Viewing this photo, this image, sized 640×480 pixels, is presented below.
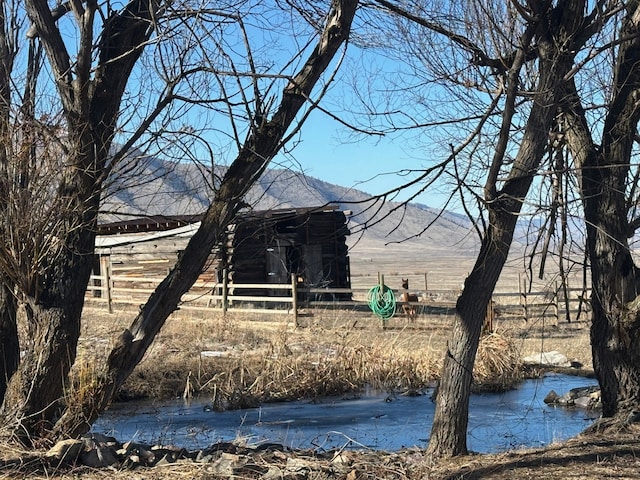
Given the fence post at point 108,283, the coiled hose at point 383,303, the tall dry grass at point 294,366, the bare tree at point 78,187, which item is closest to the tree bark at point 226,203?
the bare tree at point 78,187

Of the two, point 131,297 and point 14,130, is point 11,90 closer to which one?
point 14,130

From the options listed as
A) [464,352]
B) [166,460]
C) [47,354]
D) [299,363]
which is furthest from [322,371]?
[47,354]

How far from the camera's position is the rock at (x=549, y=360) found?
1622 cm

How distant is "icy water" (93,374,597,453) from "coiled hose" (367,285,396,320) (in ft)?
25.1

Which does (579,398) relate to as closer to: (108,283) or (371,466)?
(371,466)

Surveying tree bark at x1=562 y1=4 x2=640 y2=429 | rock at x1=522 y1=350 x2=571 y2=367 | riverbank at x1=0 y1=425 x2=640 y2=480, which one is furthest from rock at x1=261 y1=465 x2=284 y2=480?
rock at x1=522 y1=350 x2=571 y2=367

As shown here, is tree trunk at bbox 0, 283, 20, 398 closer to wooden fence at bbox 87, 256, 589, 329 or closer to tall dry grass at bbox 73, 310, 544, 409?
tall dry grass at bbox 73, 310, 544, 409

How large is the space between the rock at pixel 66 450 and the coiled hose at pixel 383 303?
1557 centimetres

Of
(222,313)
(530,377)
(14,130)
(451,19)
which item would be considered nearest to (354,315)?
(222,313)

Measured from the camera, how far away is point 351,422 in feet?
37.1

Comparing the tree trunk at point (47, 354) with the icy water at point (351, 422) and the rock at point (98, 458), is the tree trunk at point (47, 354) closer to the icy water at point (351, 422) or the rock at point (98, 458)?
the rock at point (98, 458)

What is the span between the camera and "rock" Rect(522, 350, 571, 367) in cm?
1622

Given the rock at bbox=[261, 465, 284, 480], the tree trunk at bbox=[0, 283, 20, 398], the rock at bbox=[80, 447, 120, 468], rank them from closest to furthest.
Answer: the rock at bbox=[261, 465, 284, 480]
the rock at bbox=[80, 447, 120, 468]
the tree trunk at bbox=[0, 283, 20, 398]

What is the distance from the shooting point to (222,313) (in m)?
23.2
